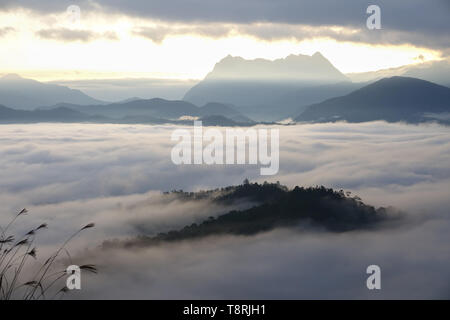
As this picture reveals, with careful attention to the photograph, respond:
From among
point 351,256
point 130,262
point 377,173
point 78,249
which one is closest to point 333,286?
point 351,256

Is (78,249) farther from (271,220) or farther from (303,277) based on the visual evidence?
(303,277)

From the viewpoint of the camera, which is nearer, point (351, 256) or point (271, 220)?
point (351, 256)

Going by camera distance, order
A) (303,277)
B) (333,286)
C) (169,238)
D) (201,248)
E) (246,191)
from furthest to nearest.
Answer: (246,191), (169,238), (201,248), (303,277), (333,286)

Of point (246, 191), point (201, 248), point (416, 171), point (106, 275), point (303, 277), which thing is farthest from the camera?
point (416, 171)

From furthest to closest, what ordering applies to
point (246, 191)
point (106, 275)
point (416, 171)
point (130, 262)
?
point (416, 171) < point (246, 191) < point (130, 262) < point (106, 275)

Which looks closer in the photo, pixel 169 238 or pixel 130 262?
pixel 130 262

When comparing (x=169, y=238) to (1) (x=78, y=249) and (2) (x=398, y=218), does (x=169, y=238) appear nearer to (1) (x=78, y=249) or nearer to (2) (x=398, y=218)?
(1) (x=78, y=249)

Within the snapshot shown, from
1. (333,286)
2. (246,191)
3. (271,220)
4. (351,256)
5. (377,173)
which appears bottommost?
(333,286)

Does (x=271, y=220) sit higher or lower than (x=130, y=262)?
higher

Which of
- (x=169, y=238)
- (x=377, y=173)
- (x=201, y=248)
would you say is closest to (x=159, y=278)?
(x=201, y=248)
